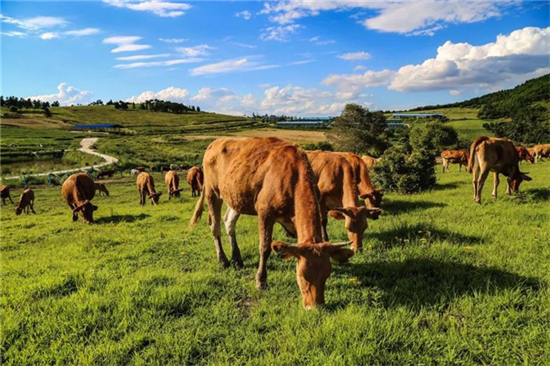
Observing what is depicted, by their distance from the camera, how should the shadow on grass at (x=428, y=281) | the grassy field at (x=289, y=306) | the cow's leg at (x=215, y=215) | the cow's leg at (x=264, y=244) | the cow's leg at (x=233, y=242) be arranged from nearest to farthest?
the grassy field at (x=289, y=306), the shadow on grass at (x=428, y=281), the cow's leg at (x=264, y=244), the cow's leg at (x=233, y=242), the cow's leg at (x=215, y=215)

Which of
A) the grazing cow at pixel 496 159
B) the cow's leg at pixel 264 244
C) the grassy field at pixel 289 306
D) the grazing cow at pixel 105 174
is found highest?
the grazing cow at pixel 496 159

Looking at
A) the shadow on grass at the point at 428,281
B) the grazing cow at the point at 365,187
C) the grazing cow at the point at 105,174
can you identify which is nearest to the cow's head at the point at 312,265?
the shadow on grass at the point at 428,281

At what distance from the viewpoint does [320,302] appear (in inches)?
167

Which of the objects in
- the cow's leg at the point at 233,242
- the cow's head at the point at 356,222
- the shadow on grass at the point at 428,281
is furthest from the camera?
the cow's head at the point at 356,222

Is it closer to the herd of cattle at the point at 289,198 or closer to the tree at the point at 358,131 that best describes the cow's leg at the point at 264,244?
the herd of cattle at the point at 289,198

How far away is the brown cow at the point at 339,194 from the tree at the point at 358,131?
173 feet

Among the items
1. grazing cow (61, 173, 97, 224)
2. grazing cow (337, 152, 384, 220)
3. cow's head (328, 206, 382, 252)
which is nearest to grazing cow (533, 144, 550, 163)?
grazing cow (337, 152, 384, 220)

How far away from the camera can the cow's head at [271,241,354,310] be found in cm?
416

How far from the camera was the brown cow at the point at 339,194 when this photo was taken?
6.63 metres

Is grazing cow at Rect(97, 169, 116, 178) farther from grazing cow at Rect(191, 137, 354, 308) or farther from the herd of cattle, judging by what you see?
grazing cow at Rect(191, 137, 354, 308)

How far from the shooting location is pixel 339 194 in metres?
8.22

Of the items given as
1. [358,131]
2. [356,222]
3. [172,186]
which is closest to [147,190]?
[172,186]

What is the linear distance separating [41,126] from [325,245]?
472 feet

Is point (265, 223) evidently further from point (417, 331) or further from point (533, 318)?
point (533, 318)
